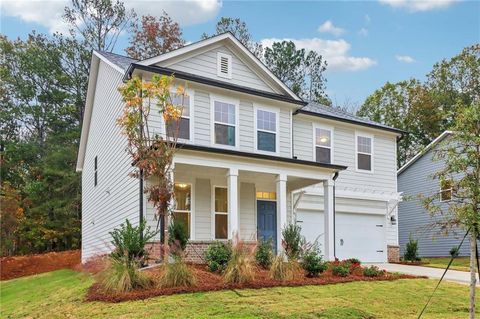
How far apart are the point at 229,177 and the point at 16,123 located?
78.3 feet

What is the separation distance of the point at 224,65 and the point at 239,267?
308 inches

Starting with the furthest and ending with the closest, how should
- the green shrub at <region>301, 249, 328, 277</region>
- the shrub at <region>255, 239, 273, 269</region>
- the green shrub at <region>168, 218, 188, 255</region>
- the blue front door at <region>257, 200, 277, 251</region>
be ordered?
the blue front door at <region>257, 200, 277, 251</region> → the green shrub at <region>168, 218, 188, 255</region> → the shrub at <region>255, 239, 273, 269</region> → the green shrub at <region>301, 249, 328, 277</region>

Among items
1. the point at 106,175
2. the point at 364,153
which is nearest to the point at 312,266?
the point at 106,175

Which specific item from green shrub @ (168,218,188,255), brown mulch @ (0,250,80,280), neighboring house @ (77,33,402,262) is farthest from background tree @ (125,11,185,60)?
green shrub @ (168,218,188,255)

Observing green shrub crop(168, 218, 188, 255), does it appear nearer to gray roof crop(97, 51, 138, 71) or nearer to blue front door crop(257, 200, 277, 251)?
blue front door crop(257, 200, 277, 251)

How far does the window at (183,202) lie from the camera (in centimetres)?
1413

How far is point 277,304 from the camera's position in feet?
27.9

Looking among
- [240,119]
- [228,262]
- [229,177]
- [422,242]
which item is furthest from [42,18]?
[422,242]

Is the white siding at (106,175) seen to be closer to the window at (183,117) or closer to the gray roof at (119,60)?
the gray roof at (119,60)

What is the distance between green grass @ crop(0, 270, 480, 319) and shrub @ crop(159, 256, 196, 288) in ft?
1.95

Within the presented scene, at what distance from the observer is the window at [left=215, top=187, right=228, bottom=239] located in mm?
14812

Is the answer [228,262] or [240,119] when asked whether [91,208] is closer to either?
[240,119]

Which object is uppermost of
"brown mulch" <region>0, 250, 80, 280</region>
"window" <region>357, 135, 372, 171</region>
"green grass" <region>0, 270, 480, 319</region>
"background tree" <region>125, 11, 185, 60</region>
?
"background tree" <region>125, 11, 185, 60</region>

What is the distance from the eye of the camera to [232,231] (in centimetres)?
1233
